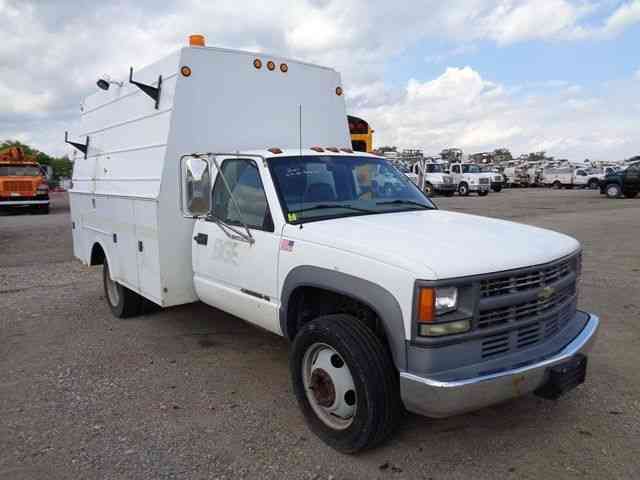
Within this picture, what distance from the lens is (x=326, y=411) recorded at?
3578mm

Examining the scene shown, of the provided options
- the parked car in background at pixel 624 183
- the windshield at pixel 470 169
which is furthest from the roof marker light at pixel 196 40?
the windshield at pixel 470 169

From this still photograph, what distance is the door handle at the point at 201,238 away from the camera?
472cm

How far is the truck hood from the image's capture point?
2.97 metres

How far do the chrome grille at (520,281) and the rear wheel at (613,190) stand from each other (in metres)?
30.9

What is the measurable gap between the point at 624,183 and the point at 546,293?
3060cm

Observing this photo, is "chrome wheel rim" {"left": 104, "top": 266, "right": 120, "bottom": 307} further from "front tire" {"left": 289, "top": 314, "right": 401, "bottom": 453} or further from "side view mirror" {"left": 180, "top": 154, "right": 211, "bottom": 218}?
"front tire" {"left": 289, "top": 314, "right": 401, "bottom": 453}

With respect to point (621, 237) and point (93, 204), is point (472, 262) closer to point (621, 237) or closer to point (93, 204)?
point (93, 204)

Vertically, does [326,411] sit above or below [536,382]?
below

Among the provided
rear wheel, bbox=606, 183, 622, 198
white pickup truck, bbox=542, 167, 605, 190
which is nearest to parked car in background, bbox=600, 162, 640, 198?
rear wheel, bbox=606, 183, 622, 198

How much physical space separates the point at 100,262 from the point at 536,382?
5622mm

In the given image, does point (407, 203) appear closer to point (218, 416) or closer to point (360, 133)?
point (218, 416)

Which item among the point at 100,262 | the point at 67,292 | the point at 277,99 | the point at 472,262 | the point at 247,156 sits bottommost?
the point at 67,292

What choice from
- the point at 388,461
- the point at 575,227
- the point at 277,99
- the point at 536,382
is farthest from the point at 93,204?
the point at 575,227

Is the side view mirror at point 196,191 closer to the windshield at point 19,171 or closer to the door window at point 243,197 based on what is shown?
the door window at point 243,197
